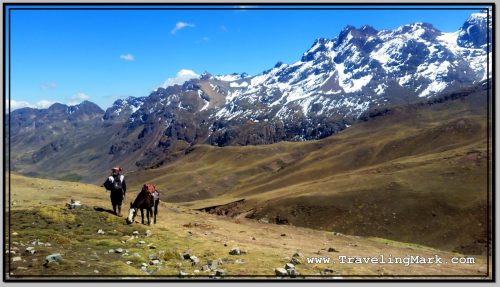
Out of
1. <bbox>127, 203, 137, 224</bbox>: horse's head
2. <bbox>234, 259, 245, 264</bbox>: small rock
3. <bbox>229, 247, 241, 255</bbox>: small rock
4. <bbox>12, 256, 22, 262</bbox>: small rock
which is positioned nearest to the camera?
<bbox>12, 256, 22, 262</bbox>: small rock

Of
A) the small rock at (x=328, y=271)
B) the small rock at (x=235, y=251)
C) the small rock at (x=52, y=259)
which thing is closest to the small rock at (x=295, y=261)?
the small rock at (x=328, y=271)

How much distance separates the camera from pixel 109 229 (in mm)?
30078

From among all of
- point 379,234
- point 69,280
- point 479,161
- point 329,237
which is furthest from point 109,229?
point 479,161

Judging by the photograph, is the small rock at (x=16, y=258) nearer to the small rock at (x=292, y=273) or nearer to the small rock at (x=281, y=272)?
the small rock at (x=281, y=272)

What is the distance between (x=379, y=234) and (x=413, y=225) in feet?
18.8

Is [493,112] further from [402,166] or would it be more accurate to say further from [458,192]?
[402,166]

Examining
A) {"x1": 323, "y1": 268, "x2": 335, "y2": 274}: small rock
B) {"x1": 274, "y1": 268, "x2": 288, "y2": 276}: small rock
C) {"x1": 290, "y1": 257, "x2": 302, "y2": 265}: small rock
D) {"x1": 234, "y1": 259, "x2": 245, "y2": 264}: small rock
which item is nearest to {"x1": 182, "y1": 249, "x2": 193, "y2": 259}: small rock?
{"x1": 234, "y1": 259, "x2": 245, "y2": 264}: small rock

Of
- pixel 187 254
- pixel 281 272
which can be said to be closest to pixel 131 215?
pixel 187 254

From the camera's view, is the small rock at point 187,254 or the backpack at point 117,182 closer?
the small rock at point 187,254

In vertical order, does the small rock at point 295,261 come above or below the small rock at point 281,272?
below

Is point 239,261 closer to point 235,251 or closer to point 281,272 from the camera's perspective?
point 235,251

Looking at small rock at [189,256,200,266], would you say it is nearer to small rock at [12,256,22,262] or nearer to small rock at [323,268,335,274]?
small rock at [323,268,335,274]

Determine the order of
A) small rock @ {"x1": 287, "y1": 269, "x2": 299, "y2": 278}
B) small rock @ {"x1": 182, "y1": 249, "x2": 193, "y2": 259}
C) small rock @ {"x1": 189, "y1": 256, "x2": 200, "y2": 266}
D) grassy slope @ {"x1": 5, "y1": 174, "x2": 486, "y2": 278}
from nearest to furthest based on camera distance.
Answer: small rock @ {"x1": 287, "y1": 269, "x2": 299, "y2": 278} → grassy slope @ {"x1": 5, "y1": 174, "x2": 486, "y2": 278} → small rock @ {"x1": 189, "y1": 256, "x2": 200, "y2": 266} → small rock @ {"x1": 182, "y1": 249, "x2": 193, "y2": 259}

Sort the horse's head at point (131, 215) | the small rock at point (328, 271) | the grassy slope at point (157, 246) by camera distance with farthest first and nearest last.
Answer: the horse's head at point (131, 215)
the small rock at point (328, 271)
the grassy slope at point (157, 246)
